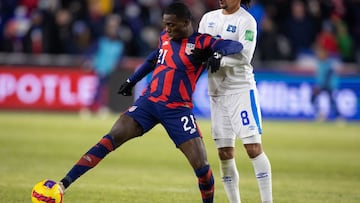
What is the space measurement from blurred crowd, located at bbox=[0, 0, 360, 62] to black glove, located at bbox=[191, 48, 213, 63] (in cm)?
1591

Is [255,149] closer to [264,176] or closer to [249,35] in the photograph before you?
[264,176]

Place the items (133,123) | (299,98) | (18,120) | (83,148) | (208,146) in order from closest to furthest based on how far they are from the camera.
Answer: (133,123)
(83,148)
(208,146)
(18,120)
(299,98)

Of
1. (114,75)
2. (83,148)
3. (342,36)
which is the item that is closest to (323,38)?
(342,36)

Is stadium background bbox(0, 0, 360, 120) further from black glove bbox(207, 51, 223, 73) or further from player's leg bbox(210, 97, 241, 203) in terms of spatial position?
black glove bbox(207, 51, 223, 73)

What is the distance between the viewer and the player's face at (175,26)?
25.7 ft

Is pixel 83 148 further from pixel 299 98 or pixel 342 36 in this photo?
pixel 342 36

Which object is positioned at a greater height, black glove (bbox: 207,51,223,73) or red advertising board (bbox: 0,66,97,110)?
black glove (bbox: 207,51,223,73)

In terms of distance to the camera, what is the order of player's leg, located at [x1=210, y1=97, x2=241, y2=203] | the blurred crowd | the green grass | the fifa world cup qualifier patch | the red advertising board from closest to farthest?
the fifa world cup qualifier patch, player's leg, located at [x1=210, y1=97, x2=241, y2=203], the green grass, the red advertising board, the blurred crowd

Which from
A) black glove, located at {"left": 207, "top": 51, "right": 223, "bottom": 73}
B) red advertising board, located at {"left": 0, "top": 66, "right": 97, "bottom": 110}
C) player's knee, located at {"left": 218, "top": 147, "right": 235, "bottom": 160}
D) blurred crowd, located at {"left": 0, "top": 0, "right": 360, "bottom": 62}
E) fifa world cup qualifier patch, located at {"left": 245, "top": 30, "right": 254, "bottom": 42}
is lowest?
red advertising board, located at {"left": 0, "top": 66, "right": 97, "bottom": 110}

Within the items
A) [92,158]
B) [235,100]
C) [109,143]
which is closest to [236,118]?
[235,100]

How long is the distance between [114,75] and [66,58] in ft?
5.15

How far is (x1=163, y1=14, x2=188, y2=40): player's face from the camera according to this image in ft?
25.7

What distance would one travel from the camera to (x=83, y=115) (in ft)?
74.9

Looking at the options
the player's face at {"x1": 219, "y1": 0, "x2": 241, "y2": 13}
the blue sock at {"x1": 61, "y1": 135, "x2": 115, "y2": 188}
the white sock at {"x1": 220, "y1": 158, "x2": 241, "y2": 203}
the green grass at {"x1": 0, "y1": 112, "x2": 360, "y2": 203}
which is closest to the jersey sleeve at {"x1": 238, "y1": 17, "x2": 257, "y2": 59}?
the player's face at {"x1": 219, "y1": 0, "x2": 241, "y2": 13}
